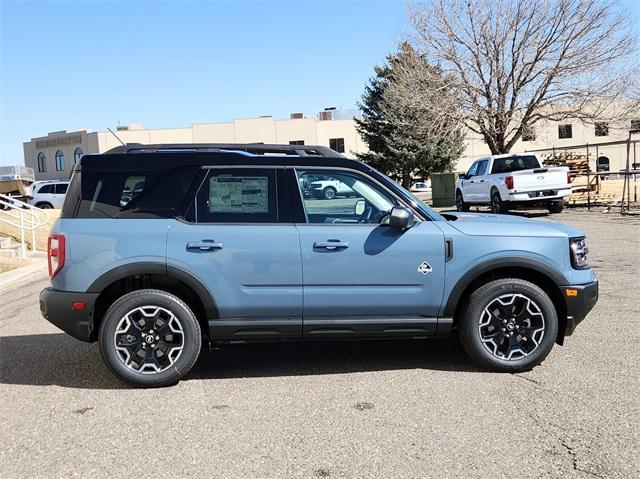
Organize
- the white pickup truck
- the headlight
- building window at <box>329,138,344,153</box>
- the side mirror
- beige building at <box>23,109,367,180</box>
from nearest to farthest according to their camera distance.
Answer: the side mirror → the headlight → the white pickup truck → beige building at <box>23,109,367,180</box> → building window at <box>329,138,344,153</box>

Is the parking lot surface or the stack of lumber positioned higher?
the stack of lumber

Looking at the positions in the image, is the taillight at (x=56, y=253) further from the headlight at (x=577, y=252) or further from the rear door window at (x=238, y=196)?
the headlight at (x=577, y=252)

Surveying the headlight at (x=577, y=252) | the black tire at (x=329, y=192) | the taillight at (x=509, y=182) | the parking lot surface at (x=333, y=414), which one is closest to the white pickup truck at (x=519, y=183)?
the taillight at (x=509, y=182)

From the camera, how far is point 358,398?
4.59 meters

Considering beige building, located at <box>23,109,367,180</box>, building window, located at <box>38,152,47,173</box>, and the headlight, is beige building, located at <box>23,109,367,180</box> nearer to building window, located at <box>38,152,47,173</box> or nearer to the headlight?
building window, located at <box>38,152,47,173</box>

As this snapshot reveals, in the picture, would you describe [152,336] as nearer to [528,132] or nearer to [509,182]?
[509,182]

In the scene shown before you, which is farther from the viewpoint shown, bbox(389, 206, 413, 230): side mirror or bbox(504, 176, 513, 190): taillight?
bbox(504, 176, 513, 190): taillight

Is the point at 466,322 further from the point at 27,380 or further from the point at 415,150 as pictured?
the point at 415,150

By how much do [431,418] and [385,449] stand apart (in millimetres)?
565

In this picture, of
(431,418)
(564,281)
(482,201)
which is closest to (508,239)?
(564,281)

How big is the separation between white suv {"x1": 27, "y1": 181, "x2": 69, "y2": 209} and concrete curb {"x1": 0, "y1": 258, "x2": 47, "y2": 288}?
16530 millimetres

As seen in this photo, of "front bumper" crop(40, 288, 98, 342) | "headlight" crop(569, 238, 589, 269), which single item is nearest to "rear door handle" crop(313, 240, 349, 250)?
"front bumper" crop(40, 288, 98, 342)

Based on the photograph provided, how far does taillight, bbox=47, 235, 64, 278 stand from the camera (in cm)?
486

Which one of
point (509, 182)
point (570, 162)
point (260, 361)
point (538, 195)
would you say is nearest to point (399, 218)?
point (260, 361)
